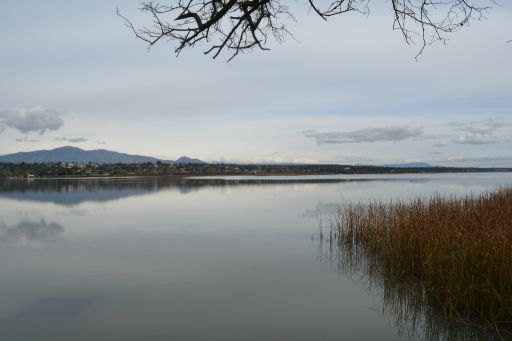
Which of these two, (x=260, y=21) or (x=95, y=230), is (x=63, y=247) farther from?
(x=260, y=21)

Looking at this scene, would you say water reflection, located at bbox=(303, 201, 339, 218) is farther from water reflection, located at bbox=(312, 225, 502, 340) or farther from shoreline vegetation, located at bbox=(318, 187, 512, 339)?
shoreline vegetation, located at bbox=(318, 187, 512, 339)

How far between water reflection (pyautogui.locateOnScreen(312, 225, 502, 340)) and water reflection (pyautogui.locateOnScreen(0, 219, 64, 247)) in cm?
680

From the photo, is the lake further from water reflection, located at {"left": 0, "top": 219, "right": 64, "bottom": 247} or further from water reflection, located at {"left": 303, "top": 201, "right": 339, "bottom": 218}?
water reflection, located at {"left": 303, "top": 201, "right": 339, "bottom": 218}

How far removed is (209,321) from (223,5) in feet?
11.8

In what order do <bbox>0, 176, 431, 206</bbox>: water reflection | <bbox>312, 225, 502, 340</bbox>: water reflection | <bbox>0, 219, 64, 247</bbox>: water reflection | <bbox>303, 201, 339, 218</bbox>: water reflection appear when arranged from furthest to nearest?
<bbox>0, 176, 431, 206</bbox>: water reflection, <bbox>303, 201, 339, 218</bbox>: water reflection, <bbox>0, 219, 64, 247</bbox>: water reflection, <bbox>312, 225, 502, 340</bbox>: water reflection

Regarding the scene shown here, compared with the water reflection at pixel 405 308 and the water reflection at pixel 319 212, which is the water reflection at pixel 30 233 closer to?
the water reflection at pixel 405 308

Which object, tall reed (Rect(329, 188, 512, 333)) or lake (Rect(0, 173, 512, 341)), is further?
lake (Rect(0, 173, 512, 341))

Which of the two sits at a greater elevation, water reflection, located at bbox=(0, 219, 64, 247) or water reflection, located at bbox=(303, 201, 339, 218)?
water reflection, located at bbox=(303, 201, 339, 218)

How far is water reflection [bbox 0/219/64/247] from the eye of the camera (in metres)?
10.8

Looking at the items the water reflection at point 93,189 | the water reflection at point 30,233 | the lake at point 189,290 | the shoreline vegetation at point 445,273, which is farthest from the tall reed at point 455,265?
the water reflection at point 93,189

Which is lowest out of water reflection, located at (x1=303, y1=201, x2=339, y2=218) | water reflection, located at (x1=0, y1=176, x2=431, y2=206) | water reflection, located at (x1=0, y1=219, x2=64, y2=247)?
water reflection, located at (x1=0, y1=219, x2=64, y2=247)

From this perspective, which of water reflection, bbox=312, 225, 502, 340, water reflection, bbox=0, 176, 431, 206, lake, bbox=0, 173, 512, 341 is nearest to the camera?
water reflection, bbox=312, 225, 502, 340

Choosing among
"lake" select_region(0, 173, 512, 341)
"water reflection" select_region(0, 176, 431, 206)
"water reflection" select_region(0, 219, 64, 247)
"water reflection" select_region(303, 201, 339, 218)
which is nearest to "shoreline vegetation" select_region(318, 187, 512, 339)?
"lake" select_region(0, 173, 512, 341)

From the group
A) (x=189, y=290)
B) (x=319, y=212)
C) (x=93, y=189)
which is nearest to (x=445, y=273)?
(x=189, y=290)
